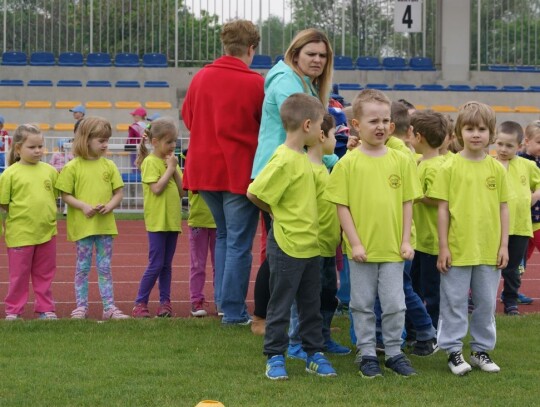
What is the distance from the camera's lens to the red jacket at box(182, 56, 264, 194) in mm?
7828

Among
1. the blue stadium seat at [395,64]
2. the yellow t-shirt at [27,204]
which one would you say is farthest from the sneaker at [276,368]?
the blue stadium seat at [395,64]

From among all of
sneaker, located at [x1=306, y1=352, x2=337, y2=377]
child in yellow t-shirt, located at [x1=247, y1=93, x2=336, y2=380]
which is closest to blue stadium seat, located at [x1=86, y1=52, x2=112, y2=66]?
child in yellow t-shirt, located at [x1=247, y1=93, x2=336, y2=380]

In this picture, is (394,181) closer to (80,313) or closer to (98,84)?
(80,313)

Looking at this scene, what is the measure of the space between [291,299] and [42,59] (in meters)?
25.1

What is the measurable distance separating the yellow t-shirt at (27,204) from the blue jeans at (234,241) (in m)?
1.35

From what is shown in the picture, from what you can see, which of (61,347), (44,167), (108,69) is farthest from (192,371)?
(108,69)

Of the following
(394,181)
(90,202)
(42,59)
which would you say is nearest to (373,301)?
(394,181)

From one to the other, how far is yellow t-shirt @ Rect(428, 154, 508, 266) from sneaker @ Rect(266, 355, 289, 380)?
1220 mm

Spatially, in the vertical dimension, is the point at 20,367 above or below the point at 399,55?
below

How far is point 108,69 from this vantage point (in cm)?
2953

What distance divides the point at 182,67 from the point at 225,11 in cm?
243

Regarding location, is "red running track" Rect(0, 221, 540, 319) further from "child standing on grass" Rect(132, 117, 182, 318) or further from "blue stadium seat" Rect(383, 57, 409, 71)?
"blue stadium seat" Rect(383, 57, 409, 71)

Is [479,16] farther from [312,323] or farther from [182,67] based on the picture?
[312,323]

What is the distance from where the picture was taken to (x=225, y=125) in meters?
7.84
